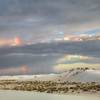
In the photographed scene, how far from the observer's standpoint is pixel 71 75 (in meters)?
65.6

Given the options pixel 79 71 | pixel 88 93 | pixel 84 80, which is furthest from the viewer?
pixel 79 71

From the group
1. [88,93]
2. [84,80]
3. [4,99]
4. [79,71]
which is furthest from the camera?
[79,71]

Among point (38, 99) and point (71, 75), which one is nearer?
point (38, 99)

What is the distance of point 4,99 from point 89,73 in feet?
116

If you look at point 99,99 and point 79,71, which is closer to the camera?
point 99,99

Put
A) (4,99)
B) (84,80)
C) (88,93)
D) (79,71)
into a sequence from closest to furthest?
(4,99) < (88,93) < (84,80) < (79,71)

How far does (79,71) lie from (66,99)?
34856mm

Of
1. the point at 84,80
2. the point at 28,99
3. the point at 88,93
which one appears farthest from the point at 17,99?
the point at 84,80

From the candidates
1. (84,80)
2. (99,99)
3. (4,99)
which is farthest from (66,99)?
(84,80)

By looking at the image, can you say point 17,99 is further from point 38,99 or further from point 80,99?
point 80,99

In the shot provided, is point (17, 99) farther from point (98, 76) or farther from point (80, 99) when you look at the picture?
point (98, 76)

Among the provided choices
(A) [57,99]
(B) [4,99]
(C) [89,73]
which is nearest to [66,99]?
(A) [57,99]

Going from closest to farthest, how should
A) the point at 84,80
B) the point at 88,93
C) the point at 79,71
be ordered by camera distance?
the point at 88,93 → the point at 84,80 → the point at 79,71

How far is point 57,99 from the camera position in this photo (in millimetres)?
30656
